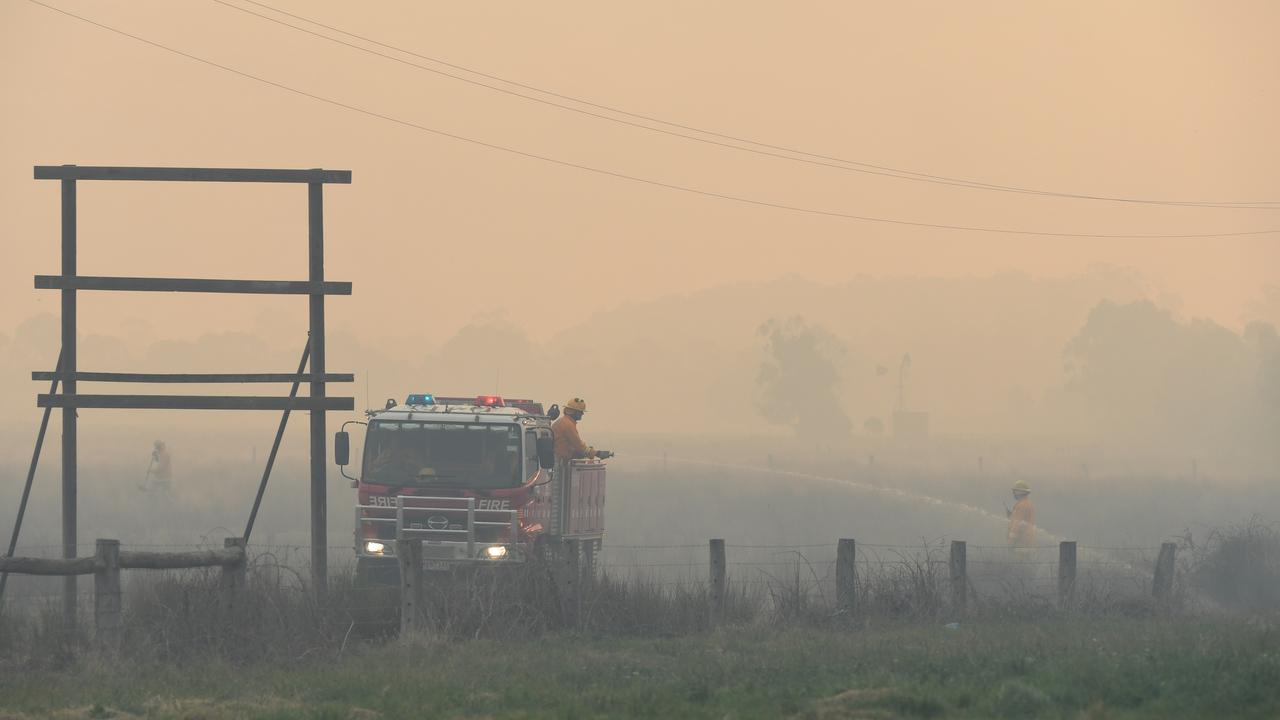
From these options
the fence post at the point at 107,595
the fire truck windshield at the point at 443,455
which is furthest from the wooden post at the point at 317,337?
the fence post at the point at 107,595

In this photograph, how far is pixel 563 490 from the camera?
24328 millimetres

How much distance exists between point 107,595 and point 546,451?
8135mm

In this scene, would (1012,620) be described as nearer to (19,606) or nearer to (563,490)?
(563,490)

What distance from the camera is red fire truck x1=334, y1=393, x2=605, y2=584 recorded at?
21.6m

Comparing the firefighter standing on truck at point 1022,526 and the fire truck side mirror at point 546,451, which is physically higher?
the fire truck side mirror at point 546,451

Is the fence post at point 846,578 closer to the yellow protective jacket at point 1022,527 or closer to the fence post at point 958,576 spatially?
the fence post at point 958,576

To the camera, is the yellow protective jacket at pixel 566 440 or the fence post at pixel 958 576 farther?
the yellow protective jacket at pixel 566 440

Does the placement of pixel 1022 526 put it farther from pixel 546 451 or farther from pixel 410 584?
pixel 410 584

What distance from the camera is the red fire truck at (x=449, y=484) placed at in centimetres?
2159

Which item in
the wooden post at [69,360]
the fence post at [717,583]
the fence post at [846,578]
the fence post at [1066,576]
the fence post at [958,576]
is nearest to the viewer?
the fence post at [717,583]

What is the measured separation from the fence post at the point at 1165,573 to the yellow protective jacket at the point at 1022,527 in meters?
2.83

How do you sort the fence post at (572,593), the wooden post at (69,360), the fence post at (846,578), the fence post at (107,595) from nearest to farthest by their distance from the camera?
the fence post at (107,595) → the fence post at (572,593) → the fence post at (846,578) → the wooden post at (69,360)

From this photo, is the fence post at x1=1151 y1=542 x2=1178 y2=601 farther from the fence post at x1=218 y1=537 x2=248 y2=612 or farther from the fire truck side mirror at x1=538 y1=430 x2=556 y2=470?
the fence post at x1=218 y1=537 x2=248 y2=612

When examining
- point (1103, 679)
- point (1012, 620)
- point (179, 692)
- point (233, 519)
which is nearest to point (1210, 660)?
point (1103, 679)
